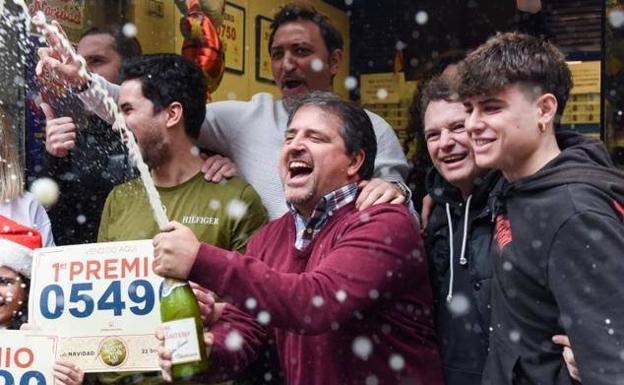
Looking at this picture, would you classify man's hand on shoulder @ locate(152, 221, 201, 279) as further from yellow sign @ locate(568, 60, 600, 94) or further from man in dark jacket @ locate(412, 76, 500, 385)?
yellow sign @ locate(568, 60, 600, 94)

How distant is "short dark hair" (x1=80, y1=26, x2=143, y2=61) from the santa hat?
86 cm

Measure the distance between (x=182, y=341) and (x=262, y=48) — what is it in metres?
2.58

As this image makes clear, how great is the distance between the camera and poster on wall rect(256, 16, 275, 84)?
4504 mm

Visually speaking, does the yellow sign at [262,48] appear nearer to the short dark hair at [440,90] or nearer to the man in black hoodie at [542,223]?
the short dark hair at [440,90]

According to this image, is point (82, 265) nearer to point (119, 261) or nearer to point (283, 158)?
point (119, 261)

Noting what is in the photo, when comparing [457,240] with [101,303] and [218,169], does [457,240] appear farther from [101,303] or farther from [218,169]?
[101,303]

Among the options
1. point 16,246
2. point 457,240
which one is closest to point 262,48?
point 16,246

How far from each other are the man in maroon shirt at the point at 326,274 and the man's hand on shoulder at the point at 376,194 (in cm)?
4

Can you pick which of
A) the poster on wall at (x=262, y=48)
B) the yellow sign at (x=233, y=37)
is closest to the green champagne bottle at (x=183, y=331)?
the yellow sign at (x=233, y=37)

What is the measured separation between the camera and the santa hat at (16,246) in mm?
3025

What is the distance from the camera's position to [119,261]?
274 centimetres

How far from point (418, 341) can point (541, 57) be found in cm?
82

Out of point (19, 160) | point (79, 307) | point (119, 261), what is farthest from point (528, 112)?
point (19, 160)

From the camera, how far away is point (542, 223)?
1.94m
